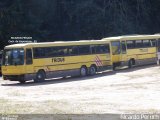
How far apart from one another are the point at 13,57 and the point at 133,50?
45.3 feet

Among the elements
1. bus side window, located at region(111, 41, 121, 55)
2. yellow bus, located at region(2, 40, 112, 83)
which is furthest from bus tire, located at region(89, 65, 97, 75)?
bus side window, located at region(111, 41, 121, 55)

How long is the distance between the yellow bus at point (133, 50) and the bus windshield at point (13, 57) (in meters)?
10.6

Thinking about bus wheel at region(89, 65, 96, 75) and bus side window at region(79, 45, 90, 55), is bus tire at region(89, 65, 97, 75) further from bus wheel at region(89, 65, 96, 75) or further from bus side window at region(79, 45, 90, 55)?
bus side window at region(79, 45, 90, 55)

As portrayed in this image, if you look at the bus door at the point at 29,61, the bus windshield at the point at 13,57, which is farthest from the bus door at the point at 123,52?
the bus windshield at the point at 13,57

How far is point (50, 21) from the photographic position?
5084 cm

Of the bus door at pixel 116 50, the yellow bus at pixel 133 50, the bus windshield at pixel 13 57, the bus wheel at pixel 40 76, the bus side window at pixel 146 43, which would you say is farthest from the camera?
the bus side window at pixel 146 43

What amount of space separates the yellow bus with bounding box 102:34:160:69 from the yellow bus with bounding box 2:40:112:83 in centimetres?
209

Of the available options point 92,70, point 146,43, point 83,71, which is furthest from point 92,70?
point 146,43

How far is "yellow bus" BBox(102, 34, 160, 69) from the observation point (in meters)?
39.2

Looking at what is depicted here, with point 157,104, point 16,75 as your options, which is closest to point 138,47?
point 16,75

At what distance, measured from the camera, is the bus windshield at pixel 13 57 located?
30.0m

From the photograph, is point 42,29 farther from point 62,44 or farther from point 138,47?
point 62,44

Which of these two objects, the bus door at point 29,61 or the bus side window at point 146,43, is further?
the bus side window at point 146,43

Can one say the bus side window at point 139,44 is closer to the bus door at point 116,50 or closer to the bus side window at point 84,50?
the bus door at point 116,50
